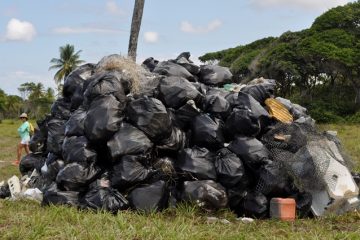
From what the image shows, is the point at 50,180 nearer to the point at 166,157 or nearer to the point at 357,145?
the point at 166,157

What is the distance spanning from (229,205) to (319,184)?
2.96 feet

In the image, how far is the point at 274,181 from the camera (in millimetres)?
5082

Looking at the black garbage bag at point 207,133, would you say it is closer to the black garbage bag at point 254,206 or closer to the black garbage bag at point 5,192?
the black garbage bag at point 254,206

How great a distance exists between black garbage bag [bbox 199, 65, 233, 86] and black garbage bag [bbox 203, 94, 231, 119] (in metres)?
1.08

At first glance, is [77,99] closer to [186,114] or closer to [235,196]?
[186,114]

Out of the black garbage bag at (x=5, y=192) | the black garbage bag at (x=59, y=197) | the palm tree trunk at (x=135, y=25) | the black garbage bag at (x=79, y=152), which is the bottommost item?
the black garbage bag at (x=5, y=192)

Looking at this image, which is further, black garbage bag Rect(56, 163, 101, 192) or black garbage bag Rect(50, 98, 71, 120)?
black garbage bag Rect(50, 98, 71, 120)

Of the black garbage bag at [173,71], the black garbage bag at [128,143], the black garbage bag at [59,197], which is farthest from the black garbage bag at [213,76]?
the black garbage bag at [59,197]

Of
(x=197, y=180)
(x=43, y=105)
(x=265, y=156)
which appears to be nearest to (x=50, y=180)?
(x=197, y=180)

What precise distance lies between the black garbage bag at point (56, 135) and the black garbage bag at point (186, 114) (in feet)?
4.61

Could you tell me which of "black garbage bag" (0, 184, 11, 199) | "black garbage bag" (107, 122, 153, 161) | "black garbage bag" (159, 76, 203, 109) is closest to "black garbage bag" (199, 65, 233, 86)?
"black garbage bag" (159, 76, 203, 109)

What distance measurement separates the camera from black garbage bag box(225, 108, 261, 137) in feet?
17.6

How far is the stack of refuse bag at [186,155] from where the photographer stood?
491 cm

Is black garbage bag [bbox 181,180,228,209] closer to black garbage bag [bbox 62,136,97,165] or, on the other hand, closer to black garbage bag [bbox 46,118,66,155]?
black garbage bag [bbox 62,136,97,165]
